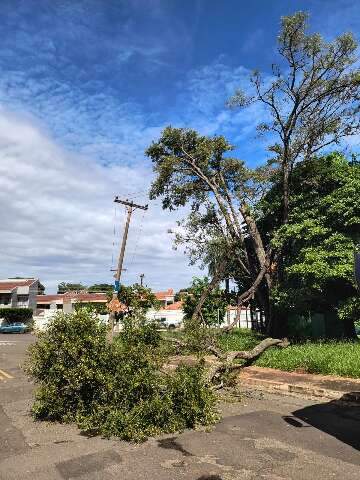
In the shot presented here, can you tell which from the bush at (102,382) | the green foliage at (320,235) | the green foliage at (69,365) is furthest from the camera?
the green foliage at (320,235)

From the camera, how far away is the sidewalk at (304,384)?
9.22 meters

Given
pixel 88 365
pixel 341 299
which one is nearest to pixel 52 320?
pixel 88 365

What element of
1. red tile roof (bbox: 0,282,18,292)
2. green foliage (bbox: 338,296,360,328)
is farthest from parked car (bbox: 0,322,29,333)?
green foliage (bbox: 338,296,360,328)

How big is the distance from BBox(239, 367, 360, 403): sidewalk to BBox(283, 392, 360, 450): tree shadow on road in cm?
17

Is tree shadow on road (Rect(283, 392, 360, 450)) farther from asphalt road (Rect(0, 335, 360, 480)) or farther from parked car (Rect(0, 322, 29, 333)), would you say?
parked car (Rect(0, 322, 29, 333))

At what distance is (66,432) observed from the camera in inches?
295

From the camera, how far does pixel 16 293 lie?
210ft

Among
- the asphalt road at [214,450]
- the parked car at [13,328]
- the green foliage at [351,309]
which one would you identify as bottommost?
the asphalt road at [214,450]

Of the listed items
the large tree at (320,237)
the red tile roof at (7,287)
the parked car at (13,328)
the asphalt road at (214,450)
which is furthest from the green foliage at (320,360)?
the red tile roof at (7,287)

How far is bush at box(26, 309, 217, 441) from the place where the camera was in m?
7.66

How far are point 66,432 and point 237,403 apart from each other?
3789 mm

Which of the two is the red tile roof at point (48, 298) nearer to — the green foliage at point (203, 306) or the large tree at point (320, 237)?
the green foliage at point (203, 306)

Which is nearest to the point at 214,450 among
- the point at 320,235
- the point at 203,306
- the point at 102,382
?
the point at 102,382

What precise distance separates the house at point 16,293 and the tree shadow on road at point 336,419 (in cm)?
6038
